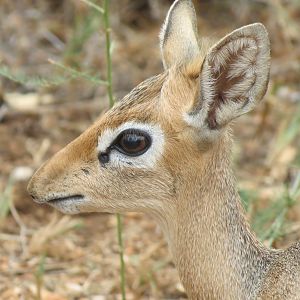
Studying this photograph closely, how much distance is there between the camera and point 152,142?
3699 mm

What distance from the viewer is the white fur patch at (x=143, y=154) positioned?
369 cm

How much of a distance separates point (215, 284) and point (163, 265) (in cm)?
161

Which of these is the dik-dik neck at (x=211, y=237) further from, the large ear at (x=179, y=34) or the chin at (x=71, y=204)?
the large ear at (x=179, y=34)

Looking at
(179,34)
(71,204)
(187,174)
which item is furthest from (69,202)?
(179,34)

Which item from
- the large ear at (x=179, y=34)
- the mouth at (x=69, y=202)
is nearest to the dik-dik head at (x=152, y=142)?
the mouth at (x=69, y=202)

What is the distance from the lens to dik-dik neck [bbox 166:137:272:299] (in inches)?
149

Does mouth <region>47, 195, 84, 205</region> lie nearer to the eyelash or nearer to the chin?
the chin

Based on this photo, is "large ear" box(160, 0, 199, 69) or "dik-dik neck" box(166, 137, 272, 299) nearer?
"dik-dik neck" box(166, 137, 272, 299)

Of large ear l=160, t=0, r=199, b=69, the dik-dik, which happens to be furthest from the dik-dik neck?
large ear l=160, t=0, r=199, b=69

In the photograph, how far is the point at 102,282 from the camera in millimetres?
5367

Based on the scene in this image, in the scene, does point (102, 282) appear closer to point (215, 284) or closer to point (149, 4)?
point (215, 284)

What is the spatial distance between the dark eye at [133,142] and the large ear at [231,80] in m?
0.19

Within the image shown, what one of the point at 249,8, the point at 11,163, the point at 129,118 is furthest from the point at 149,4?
the point at 129,118

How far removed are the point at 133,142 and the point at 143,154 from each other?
0.22 feet
